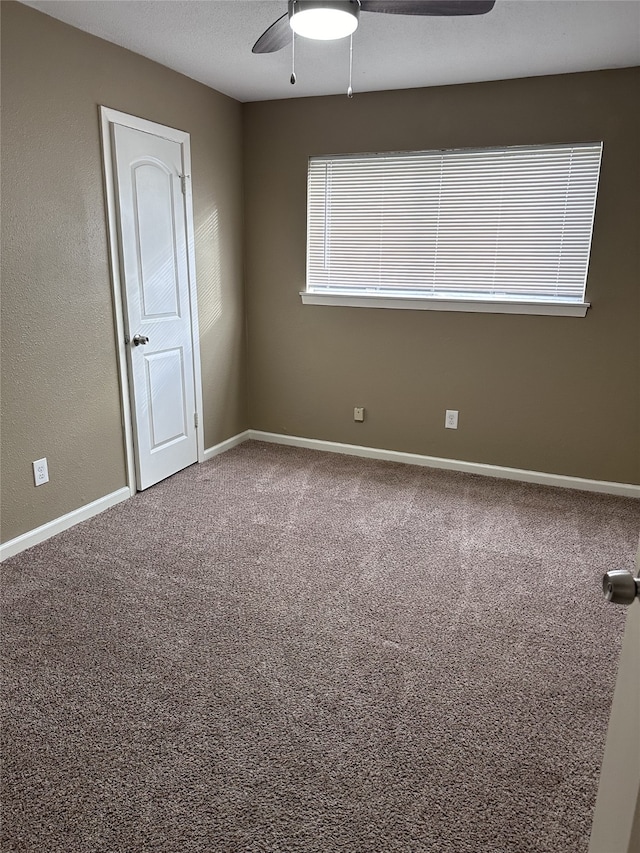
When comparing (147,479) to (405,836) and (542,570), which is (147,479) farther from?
Answer: (405,836)

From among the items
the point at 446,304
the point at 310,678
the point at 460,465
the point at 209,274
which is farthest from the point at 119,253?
the point at 460,465

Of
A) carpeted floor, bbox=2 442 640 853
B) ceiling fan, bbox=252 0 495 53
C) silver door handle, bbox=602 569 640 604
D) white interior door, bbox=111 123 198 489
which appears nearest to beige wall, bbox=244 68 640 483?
carpeted floor, bbox=2 442 640 853

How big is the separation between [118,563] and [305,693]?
1265mm

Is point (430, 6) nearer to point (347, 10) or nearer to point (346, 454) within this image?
point (347, 10)

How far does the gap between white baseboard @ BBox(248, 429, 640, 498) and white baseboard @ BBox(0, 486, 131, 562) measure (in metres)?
1.43

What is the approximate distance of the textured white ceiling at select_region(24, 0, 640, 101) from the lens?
262 centimetres

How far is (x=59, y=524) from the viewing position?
3.18 metres

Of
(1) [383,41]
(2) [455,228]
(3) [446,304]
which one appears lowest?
(3) [446,304]

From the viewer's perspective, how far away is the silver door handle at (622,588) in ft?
2.69

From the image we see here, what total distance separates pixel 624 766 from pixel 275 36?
8.52 feet

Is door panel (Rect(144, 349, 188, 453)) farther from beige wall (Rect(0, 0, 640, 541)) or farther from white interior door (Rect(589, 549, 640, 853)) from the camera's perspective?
white interior door (Rect(589, 549, 640, 853))

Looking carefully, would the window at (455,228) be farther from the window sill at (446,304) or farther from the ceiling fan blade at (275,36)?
the ceiling fan blade at (275,36)

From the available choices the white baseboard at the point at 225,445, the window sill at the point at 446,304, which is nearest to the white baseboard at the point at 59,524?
the white baseboard at the point at 225,445

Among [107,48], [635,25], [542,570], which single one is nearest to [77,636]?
[542,570]
